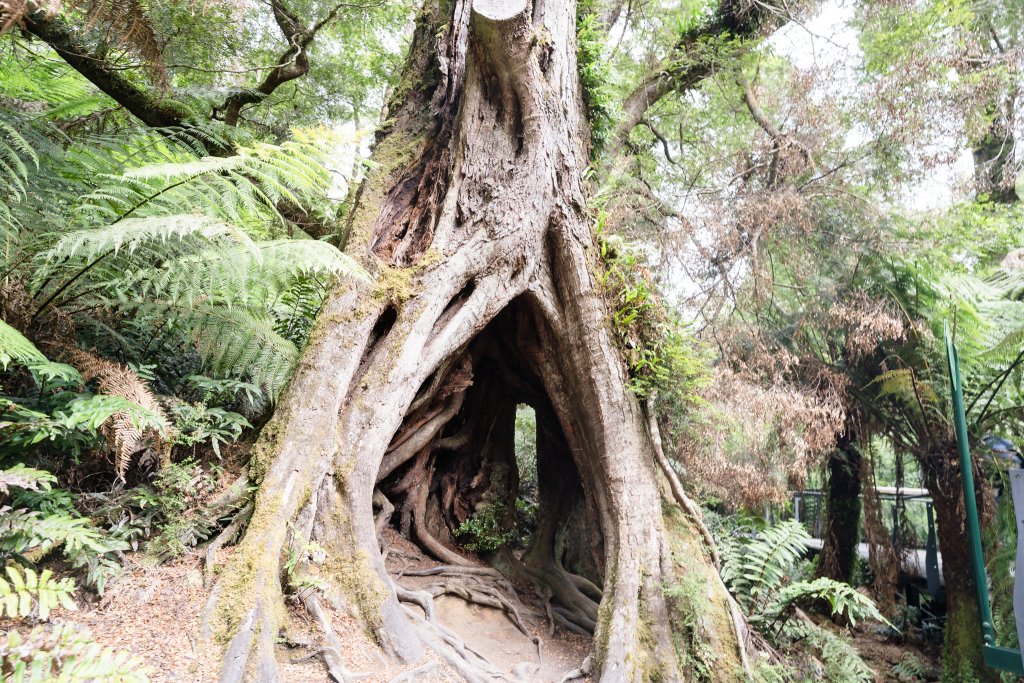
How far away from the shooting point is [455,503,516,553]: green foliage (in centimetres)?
545

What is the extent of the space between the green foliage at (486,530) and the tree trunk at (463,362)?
276 millimetres

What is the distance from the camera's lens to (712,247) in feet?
22.5

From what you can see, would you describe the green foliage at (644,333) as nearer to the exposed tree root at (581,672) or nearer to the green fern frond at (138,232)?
the exposed tree root at (581,672)

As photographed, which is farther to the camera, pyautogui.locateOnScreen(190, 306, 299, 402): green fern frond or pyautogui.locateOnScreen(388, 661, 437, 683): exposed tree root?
pyautogui.locateOnScreen(190, 306, 299, 402): green fern frond

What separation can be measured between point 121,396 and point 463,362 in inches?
115

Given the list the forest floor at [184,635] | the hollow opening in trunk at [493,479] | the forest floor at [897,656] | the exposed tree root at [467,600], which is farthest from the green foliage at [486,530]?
the forest floor at [897,656]

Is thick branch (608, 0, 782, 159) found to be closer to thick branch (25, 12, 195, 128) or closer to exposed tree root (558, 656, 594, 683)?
thick branch (25, 12, 195, 128)

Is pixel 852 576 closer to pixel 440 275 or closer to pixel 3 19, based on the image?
pixel 440 275

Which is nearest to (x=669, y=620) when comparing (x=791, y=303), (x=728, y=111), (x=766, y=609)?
(x=766, y=609)

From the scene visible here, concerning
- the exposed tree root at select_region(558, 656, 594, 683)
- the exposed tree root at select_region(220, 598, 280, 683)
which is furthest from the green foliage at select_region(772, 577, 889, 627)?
the exposed tree root at select_region(220, 598, 280, 683)

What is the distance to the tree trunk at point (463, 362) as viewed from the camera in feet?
10.5

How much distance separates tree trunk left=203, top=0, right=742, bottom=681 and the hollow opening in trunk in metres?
0.03

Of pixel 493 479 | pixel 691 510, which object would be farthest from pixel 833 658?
pixel 493 479

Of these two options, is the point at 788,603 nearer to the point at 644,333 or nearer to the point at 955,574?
the point at 644,333
